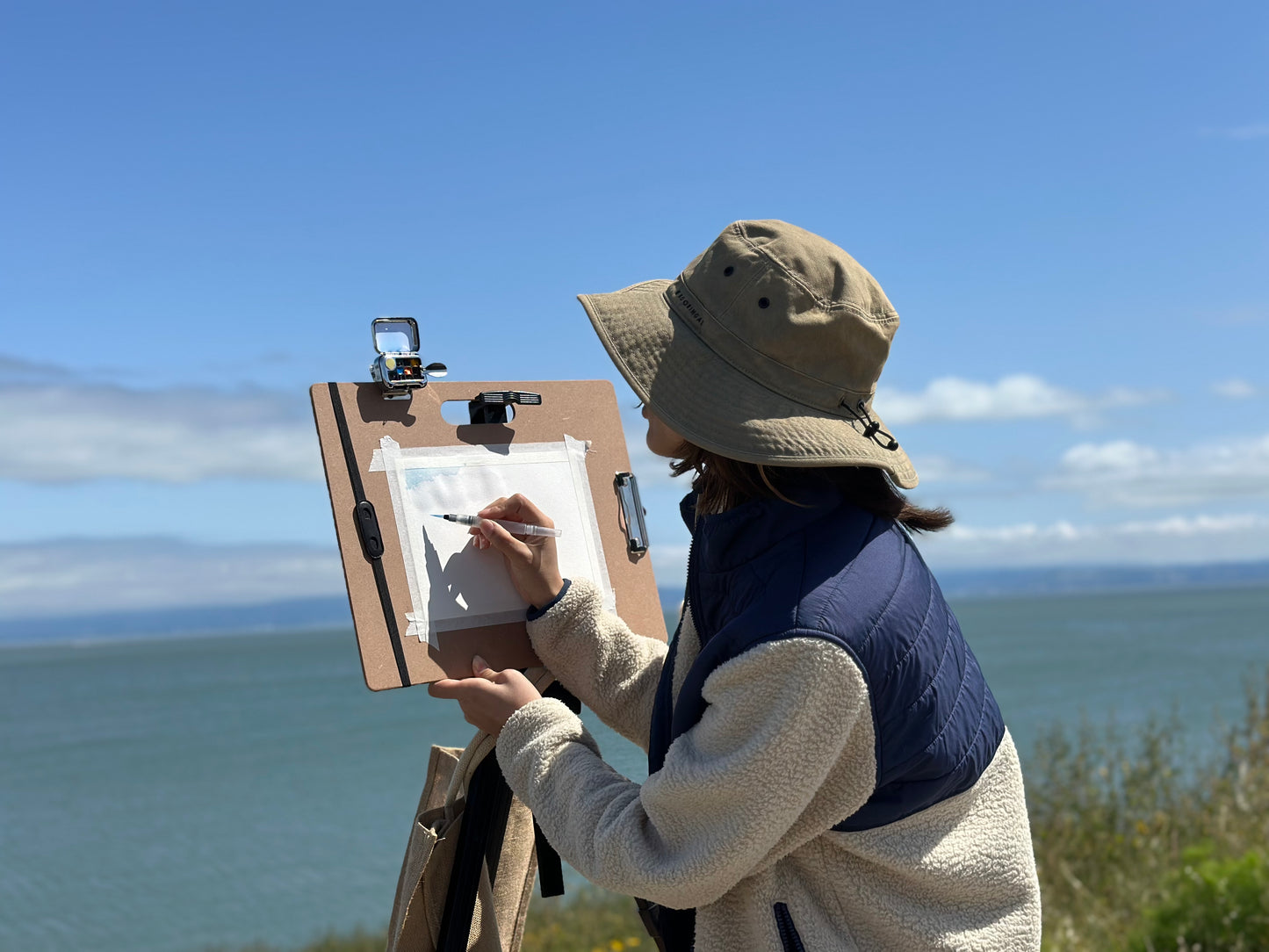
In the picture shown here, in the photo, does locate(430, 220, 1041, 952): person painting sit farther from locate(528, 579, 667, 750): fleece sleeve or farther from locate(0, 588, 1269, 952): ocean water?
locate(0, 588, 1269, 952): ocean water

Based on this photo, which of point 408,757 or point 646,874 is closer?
point 646,874

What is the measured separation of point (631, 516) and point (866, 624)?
1.03m

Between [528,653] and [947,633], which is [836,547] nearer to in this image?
[947,633]

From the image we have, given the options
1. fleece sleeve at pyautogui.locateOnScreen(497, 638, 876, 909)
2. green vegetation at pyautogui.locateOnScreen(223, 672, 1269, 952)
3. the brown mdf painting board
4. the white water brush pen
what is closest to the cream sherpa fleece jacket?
fleece sleeve at pyautogui.locateOnScreen(497, 638, 876, 909)

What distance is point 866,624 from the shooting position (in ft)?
4.63

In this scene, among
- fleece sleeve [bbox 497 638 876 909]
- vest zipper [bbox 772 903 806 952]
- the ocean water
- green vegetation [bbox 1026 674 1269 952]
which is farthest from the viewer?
the ocean water

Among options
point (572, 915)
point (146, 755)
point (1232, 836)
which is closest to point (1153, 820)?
point (1232, 836)

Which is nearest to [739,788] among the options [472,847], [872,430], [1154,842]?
[872,430]

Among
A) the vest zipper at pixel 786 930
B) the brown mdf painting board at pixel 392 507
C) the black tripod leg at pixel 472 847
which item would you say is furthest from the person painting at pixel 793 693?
the brown mdf painting board at pixel 392 507

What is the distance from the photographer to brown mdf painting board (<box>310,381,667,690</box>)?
6.57 feet

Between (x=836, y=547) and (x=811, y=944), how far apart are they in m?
0.53

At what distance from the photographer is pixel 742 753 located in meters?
1.38

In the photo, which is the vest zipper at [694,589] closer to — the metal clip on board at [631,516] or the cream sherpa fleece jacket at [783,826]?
the cream sherpa fleece jacket at [783,826]

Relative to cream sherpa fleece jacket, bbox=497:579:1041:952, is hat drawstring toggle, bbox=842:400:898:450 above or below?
above
